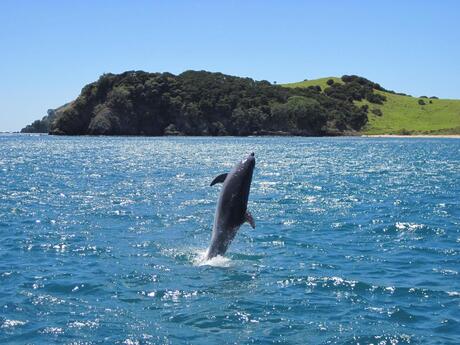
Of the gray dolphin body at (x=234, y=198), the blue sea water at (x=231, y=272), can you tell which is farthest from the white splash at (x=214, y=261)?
the gray dolphin body at (x=234, y=198)

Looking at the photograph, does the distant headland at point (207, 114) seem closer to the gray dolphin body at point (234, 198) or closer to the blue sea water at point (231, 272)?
the blue sea water at point (231, 272)

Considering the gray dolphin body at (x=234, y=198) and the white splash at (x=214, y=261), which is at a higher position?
the gray dolphin body at (x=234, y=198)

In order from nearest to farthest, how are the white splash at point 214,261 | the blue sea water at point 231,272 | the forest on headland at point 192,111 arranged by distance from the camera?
1. the blue sea water at point 231,272
2. the white splash at point 214,261
3. the forest on headland at point 192,111

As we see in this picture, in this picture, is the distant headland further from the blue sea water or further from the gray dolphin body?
the gray dolphin body

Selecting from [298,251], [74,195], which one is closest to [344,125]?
[74,195]

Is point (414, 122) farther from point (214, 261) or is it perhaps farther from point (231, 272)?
point (231, 272)

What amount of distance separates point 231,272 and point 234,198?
2122mm

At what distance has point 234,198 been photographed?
15.5 metres

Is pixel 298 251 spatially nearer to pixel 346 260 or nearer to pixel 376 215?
pixel 346 260

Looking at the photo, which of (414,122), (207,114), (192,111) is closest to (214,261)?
(192,111)

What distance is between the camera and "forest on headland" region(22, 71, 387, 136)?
177125 millimetres

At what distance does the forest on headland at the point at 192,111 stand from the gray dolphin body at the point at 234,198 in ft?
519

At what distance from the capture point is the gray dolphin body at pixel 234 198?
15.4 meters

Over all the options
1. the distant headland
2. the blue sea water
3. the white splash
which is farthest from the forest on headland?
the white splash
